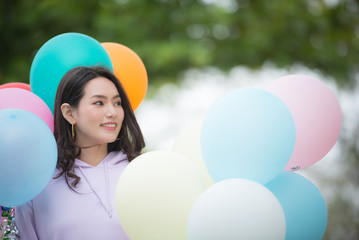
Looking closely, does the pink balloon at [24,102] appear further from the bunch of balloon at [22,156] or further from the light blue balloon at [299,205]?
the light blue balloon at [299,205]

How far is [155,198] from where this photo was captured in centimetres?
177

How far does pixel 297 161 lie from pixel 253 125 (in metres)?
0.47

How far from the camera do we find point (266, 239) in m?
1.62

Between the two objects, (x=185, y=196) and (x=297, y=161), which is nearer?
(x=185, y=196)

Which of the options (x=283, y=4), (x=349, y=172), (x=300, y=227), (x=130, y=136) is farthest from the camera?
(x=283, y=4)

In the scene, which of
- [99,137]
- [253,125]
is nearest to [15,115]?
[99,137]

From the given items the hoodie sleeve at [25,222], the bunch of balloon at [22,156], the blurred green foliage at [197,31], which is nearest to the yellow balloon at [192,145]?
the bunch of balloon at [22,156]

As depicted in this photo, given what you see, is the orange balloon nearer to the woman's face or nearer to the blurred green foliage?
the woman's face

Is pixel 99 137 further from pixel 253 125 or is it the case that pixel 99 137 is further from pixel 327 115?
pixel 327 115

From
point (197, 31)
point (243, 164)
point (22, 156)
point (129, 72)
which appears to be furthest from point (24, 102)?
point (197, 31)

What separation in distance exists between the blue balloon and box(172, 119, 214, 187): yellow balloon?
0.66m

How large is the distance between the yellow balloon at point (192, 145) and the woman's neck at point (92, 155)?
37 centimetres

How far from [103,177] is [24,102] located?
1.69ft

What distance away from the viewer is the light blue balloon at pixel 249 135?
70.4 inches
